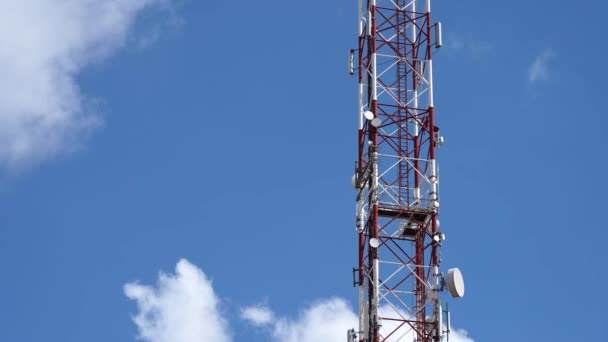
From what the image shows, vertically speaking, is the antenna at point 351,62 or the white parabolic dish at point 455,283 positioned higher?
the antenna at point 351,62

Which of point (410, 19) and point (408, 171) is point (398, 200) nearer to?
Result: point (408, 171)

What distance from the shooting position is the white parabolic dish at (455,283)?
96938mm

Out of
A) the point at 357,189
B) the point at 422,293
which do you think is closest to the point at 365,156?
the point at 357,189

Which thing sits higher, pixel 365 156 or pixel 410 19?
pixel 410 19

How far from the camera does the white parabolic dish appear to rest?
9694cm

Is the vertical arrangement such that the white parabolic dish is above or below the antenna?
below

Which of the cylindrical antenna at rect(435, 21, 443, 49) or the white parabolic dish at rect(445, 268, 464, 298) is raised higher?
the cylindrical antenna at rect(435, 21, 443, 49)

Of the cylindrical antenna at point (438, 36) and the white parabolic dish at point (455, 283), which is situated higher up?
the cylindrical antenna at point (438, 36)

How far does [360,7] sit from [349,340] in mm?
22268

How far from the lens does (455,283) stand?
97000 millimetres

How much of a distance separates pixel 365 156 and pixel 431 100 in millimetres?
5500

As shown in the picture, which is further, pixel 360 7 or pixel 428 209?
pixel 360 7

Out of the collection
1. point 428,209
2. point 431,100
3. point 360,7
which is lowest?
point 428,209

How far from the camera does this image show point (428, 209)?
9994 cm
